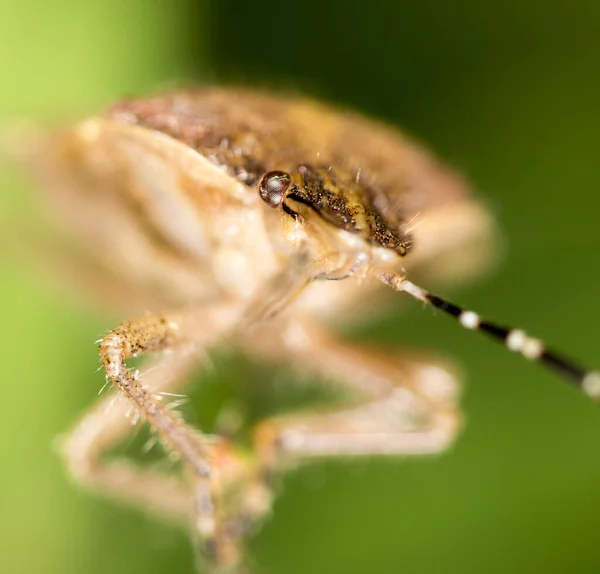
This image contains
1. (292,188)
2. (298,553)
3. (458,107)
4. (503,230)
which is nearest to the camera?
(292,188)

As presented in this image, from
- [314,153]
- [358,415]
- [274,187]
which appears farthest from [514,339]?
[358,415]

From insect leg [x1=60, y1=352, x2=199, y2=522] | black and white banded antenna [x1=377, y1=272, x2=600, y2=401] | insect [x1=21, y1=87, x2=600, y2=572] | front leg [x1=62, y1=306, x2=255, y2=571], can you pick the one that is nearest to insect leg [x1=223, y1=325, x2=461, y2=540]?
insect [x1=21, y1=87, x2=600, y2=572]

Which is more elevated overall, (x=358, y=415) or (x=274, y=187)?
(x=358, y=415)

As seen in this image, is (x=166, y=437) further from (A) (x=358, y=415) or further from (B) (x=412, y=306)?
(B) (x=412, y=306)

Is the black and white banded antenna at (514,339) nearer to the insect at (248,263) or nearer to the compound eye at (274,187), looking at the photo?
the insect at (248,263)

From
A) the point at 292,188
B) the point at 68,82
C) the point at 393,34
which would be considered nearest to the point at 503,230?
the point at 393,34

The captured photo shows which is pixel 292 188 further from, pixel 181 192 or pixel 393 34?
pixel 393 34
